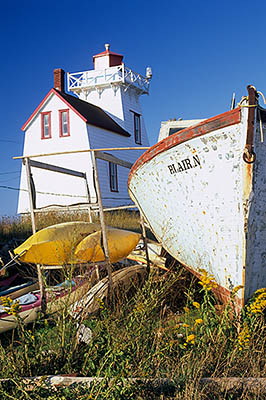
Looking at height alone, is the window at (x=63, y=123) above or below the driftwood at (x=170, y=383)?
above

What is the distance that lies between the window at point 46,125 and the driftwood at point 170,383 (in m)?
21.5

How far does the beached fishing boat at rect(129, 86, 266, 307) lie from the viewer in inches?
181

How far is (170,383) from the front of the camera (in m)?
3.52

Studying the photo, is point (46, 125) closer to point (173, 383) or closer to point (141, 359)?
point (141, 359)

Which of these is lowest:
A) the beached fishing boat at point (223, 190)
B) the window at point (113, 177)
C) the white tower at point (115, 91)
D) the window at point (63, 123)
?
the beached fishing boat at point (223, 190)

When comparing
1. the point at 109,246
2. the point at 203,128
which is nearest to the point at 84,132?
the point at 109,246

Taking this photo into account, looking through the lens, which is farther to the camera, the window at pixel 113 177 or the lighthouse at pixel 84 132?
the window at pixel 113 177

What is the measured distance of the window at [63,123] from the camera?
23.5 metres

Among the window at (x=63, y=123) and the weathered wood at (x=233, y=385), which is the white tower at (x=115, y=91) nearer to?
the window at (x=63, y=123)

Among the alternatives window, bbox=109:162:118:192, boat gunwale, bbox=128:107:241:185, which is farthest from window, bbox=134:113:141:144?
boat gunwale, bbox=128:107:241:185

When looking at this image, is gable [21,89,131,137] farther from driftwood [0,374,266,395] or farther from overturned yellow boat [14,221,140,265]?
driftwood [0,374,266,395]

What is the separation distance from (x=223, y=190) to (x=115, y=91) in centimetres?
2274

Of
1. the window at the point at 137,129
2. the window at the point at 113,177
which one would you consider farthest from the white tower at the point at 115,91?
the window at the point at 113,177

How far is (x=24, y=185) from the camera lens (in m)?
24.1
